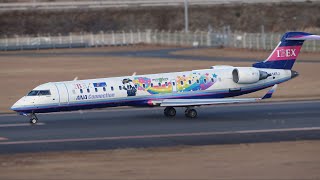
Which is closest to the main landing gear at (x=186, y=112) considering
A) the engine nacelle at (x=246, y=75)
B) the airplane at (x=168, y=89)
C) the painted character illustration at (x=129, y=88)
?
the airplane at (x=168, y=89)

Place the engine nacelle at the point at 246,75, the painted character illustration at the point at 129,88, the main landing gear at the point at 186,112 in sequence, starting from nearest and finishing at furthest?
the painted character illustration at the point at 129,88, the main landing gear at the point at 186,112, the engine nacelle at the point at 246,75

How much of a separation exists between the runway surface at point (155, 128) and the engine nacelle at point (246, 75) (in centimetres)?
177

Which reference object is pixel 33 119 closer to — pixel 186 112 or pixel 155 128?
pixel 155 128

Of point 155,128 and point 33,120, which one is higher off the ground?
point 33,120

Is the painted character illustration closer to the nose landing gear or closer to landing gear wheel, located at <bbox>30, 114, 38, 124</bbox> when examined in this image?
the nose landing gear

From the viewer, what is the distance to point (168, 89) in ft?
134

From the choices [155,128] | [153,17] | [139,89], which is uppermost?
[153,17]

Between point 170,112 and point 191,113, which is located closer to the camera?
point 191,113

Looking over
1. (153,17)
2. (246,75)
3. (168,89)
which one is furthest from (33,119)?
(153,17)

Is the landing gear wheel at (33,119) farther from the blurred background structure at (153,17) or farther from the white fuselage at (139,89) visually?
the blurred background structure at (153,17)

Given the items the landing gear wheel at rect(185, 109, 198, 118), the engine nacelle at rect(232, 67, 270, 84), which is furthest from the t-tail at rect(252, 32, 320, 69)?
the landing gear wheel at rect(185, 109, 198, 118)

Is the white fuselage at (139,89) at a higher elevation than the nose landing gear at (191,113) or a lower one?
higher

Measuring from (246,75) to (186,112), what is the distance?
373 centimetres

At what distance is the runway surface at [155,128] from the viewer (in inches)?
1300
